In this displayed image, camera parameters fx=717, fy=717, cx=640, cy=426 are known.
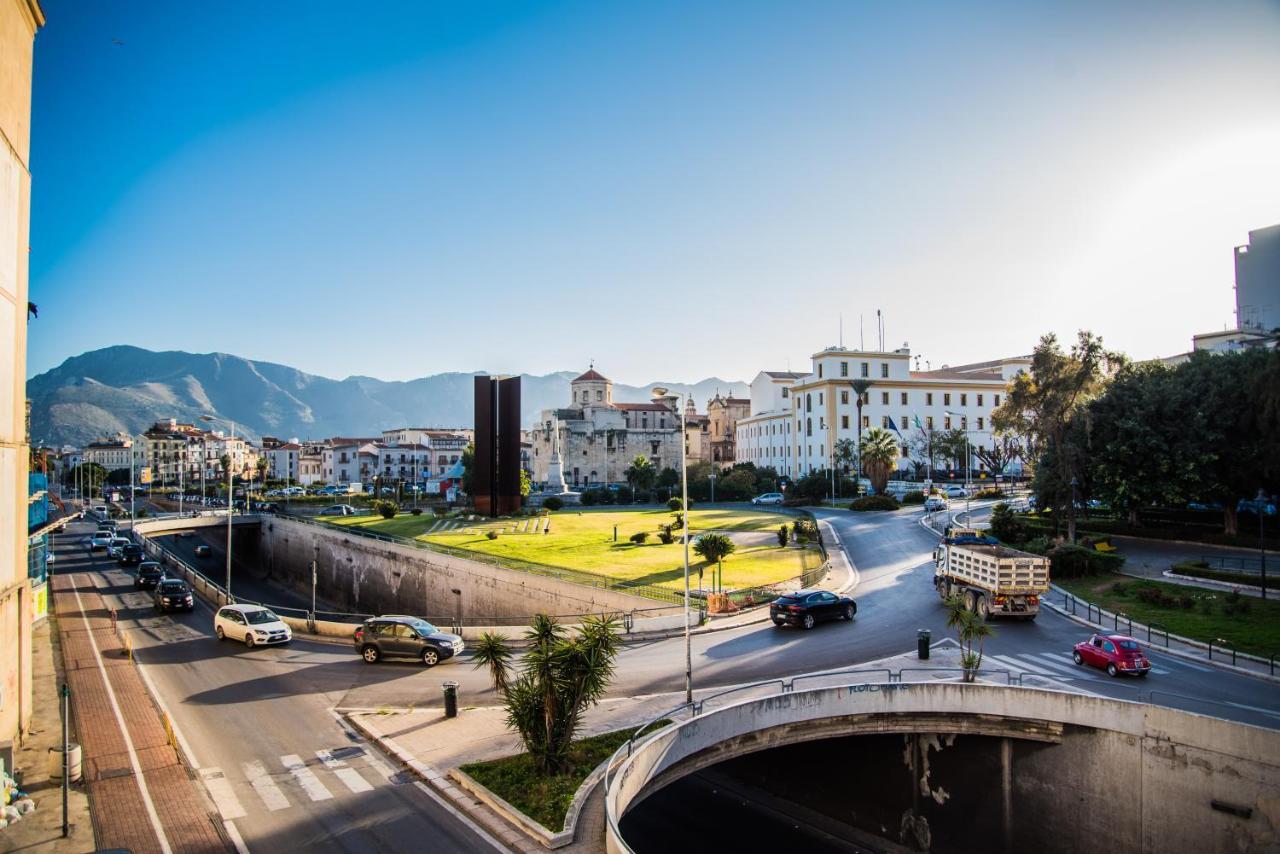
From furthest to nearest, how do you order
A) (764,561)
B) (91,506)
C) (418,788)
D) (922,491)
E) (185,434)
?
(185,434)
(91,506)
(922,491)
(764,561)
(418,788)

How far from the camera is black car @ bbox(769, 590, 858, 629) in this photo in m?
27.7

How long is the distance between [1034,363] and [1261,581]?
17468 millimetres

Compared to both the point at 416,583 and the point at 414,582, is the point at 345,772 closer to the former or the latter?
the point at 416,583

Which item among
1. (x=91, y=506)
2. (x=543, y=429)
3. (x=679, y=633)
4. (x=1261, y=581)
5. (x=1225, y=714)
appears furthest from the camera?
(x=543, y=429)

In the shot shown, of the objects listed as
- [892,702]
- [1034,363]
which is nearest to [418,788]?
[892,702]

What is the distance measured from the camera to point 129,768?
51.8 feet

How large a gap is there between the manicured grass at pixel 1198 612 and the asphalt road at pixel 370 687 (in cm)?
342

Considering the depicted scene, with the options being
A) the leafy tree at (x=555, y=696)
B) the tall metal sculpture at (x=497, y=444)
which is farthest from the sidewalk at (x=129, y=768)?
the tall metal sculpture at (x=497, y=444)

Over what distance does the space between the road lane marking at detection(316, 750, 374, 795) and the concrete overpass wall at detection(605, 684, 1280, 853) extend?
18.3 ft

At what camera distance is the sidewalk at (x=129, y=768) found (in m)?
12.9

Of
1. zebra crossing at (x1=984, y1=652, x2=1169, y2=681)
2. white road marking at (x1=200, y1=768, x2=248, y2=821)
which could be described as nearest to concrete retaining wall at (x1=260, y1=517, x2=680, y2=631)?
zebra crossing at (x1=984, y1=652, x2=1169, y2=681)

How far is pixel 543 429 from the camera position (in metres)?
125

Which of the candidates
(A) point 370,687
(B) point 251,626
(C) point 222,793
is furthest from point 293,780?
(B) point 251,626

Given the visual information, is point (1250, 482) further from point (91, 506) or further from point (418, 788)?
point (91, 506)
